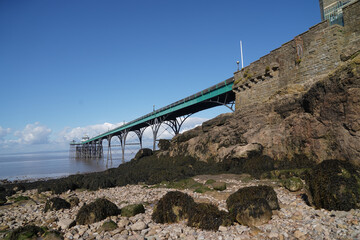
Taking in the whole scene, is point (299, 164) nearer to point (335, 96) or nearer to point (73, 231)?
point (335, 96)

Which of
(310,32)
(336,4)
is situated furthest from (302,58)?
(336,4)

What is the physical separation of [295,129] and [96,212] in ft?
39.2

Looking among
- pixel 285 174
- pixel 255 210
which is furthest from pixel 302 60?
pixel 255 210

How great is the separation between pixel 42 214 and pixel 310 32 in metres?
19.1

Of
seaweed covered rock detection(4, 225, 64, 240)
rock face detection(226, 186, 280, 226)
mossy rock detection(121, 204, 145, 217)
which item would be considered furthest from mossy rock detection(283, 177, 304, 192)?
seaweed covered rock detection(4, 225, 64, 240)

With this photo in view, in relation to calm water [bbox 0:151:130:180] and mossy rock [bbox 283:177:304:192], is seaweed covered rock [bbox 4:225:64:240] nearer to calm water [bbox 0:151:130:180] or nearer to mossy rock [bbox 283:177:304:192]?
mossy rock [bbox 283:177:304:192]

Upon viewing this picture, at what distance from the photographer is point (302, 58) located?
14.9 meters

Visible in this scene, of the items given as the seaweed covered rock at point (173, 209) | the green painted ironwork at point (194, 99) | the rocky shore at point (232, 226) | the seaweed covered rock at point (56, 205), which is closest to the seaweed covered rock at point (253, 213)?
the rocky shore at point (232, 226)

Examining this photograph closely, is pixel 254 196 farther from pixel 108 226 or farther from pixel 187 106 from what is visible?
pixel 187 106

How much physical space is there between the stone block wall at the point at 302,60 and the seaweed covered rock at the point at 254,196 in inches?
377

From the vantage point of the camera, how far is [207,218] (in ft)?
22.7

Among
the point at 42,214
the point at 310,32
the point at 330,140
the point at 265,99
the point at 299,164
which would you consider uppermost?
the point at 310,32

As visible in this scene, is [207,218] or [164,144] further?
[164,144]

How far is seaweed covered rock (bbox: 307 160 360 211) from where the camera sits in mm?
6427
